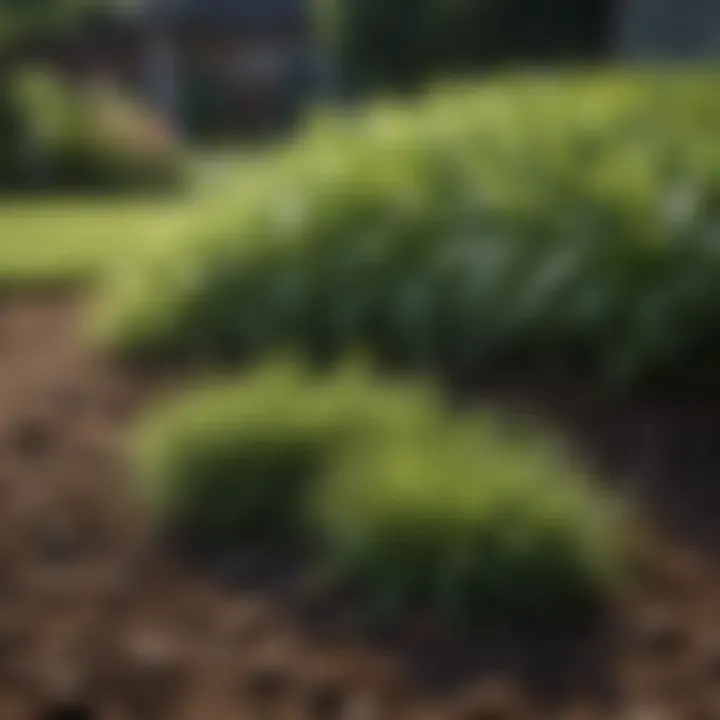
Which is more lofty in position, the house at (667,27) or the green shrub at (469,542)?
the green shrub at (469,542)

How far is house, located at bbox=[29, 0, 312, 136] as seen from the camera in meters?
24.2

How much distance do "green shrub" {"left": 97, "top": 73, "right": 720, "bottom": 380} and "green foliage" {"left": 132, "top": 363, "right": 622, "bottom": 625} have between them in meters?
0.64

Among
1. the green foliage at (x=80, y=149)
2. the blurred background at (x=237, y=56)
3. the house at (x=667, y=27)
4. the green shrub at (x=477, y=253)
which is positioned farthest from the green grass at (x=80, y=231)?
the house at (x=667, y=27)

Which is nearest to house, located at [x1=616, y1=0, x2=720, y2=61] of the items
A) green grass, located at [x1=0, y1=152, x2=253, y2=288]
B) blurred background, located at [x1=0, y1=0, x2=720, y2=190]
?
blurred background, located at [x1=0, y1=0, x2=720, y2=190]

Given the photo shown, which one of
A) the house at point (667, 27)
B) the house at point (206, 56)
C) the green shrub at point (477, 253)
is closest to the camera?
the green shrub at point (477, 253)

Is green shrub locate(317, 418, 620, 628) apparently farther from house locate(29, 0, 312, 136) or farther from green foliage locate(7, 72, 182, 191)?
house locate(29, 0, 312, 136)

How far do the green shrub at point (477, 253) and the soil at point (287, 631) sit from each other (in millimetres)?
478

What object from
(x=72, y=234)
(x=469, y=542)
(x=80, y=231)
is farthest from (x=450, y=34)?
(x=469, y=542)

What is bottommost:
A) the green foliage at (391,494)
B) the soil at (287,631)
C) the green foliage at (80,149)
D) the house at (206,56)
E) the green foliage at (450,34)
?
the house at (206,56)

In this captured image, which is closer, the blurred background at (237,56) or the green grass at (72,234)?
the green grass at (72,234)

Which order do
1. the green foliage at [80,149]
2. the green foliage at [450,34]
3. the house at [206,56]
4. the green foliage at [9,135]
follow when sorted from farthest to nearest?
1. the house at [206,56]
2. the green foliage at [450,34]
3. the green foliage at [80,149]
4. the green foliage at [9,135]

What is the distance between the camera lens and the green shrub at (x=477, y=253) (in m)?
5.43

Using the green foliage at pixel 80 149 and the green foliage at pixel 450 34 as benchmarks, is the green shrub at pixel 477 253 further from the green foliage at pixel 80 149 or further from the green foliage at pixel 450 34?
the green foliage at pixel 450 34

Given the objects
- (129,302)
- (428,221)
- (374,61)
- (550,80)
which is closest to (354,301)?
(428,221)
